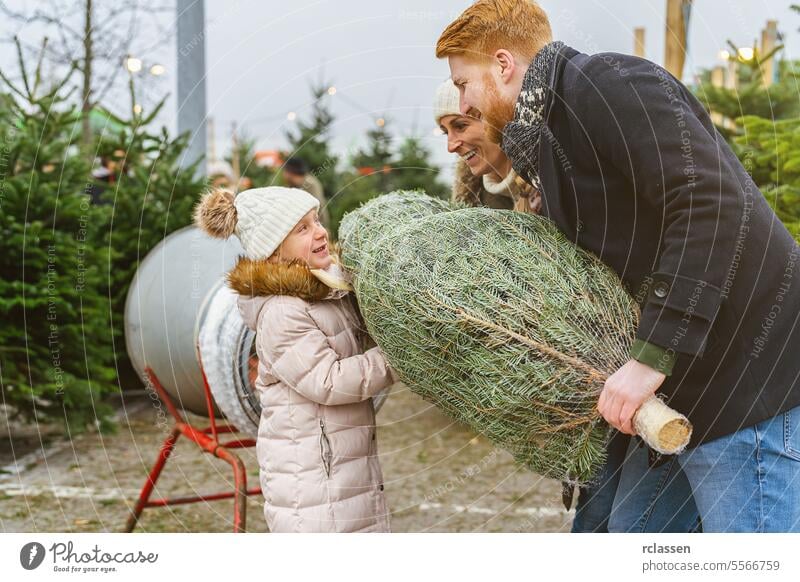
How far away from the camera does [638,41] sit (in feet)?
8.60

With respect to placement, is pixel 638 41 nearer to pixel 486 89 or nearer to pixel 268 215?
pixel 486 89

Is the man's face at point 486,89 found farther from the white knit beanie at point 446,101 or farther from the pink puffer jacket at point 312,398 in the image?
the pink puffer jacket at point 312,398

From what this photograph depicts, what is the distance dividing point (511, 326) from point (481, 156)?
59cm

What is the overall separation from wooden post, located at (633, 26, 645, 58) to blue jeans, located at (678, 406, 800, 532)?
4.48ft

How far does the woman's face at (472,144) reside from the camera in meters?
2.01

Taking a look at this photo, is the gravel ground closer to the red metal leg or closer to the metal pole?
the red metal leg

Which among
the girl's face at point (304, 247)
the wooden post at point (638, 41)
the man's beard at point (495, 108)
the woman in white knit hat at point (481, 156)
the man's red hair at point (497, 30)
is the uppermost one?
the wooden post at point (638, 41)

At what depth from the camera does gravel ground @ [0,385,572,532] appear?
3828mm

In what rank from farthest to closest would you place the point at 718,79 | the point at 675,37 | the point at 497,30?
the point at 718,79
the point at 675,37
the point at 497,30

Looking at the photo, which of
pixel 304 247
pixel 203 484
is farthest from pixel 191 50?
pixel 203 484

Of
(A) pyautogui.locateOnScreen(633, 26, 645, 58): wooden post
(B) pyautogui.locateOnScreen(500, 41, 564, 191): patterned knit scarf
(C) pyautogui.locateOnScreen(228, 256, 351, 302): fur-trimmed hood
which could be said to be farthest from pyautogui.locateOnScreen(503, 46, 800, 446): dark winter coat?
(A) pyautogui.locateOnScreen(633, 26, 645, 58): wooden post

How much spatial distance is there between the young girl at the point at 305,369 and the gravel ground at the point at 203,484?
1347 millimetres

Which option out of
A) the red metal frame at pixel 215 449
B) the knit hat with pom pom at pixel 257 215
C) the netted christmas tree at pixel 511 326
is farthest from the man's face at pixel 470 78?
the red metal frame at pixel 215 449

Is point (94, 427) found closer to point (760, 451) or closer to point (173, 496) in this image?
point (173, 496)
